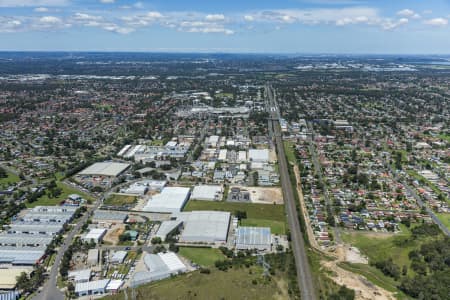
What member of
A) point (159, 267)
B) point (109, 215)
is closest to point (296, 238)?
point (159, 267)

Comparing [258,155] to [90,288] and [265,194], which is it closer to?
[265,194]

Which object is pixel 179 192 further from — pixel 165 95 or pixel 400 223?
pixel 165 95

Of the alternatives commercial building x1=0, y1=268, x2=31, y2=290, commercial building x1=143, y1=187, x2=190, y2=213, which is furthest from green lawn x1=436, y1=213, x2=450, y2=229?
commercial building x1=0, y1=268, x2=31, y2=290

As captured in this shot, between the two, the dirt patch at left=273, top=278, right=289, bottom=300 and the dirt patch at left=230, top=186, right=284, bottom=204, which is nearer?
the dirt patch at left=273, top=278, right=289, bottom=300

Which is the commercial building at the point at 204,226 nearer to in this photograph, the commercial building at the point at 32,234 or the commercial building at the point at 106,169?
the commercial building at the point at 32,234

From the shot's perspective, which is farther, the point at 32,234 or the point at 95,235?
the point at 32,234

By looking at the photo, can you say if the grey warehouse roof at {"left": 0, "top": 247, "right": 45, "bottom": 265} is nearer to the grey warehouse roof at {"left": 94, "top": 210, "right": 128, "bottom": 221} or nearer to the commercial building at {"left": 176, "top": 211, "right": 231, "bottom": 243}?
the grey warehouse roof at {"left": 94, "top": 210, "right": 128, "bottom": 221}
